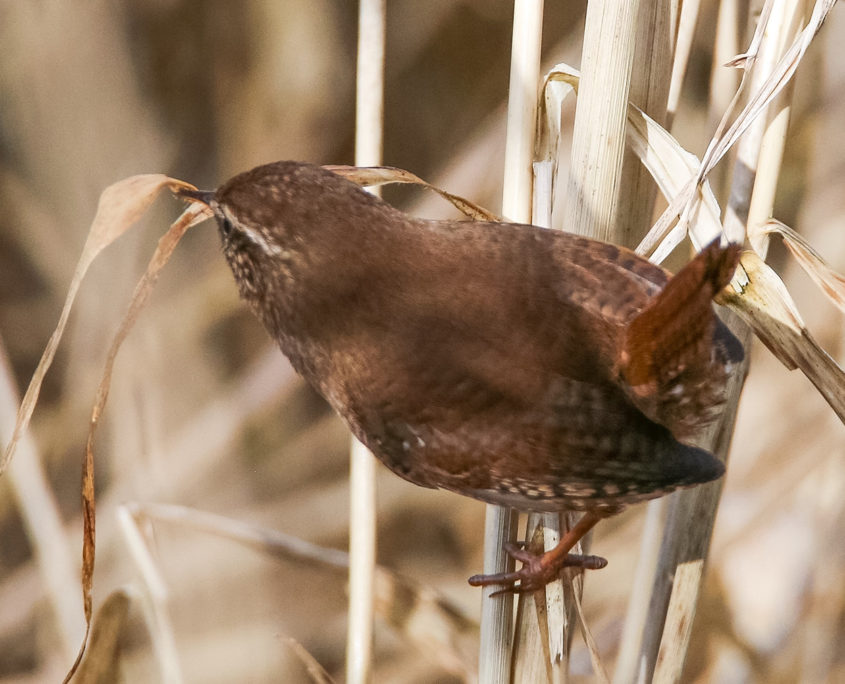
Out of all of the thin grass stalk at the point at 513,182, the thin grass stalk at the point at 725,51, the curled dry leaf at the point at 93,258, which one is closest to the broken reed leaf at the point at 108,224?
the curled dry leaf at the point at 93,258

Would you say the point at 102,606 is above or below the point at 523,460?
below

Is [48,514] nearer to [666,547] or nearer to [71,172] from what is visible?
[71,172]

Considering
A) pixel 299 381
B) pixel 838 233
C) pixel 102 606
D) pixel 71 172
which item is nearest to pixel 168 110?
pixel 71 172

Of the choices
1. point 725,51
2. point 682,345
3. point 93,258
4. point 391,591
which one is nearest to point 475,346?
point 682,345

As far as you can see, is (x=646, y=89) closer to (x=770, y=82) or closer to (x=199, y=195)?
(x=770, y=82)

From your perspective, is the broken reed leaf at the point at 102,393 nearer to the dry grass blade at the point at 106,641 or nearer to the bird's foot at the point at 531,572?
the bird's foot at the point at 531,572
